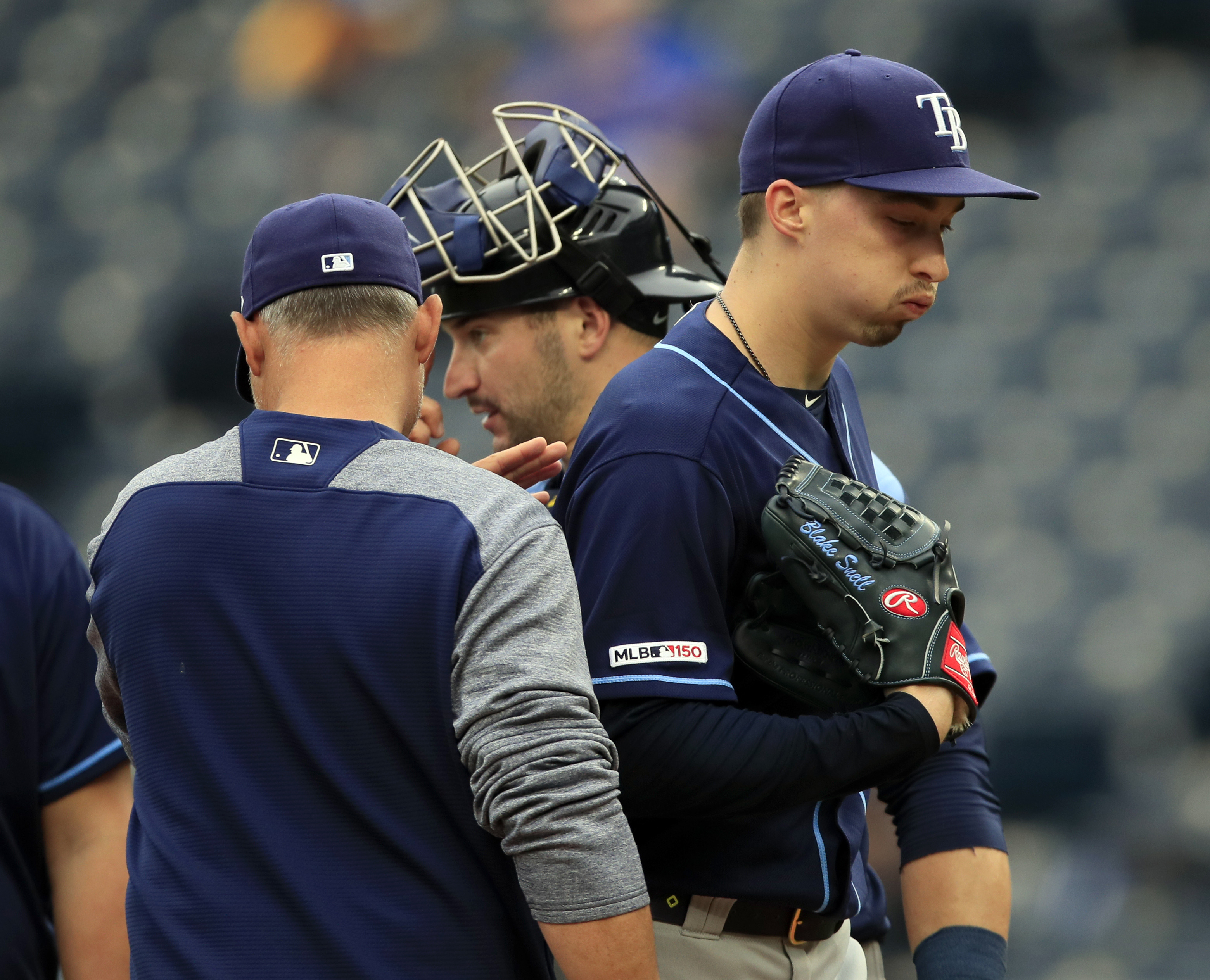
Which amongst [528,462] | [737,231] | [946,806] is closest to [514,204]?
[528,462]

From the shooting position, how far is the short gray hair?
3.69 ft

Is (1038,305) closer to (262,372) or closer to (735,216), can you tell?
(735,216)

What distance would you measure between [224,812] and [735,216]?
318 centimetres

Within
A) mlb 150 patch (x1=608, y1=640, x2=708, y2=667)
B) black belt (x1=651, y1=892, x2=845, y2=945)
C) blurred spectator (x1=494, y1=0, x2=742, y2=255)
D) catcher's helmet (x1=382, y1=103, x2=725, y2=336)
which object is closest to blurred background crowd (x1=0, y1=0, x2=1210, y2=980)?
blurred spectator (x1=494, y1=0, x2=742, y2=255)

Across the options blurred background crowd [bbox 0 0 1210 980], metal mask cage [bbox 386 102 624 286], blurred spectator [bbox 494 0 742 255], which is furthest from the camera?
blurred spectator [bbox 494 0 742 255]

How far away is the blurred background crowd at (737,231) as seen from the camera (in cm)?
360

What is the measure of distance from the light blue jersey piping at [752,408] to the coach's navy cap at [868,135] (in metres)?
0.18

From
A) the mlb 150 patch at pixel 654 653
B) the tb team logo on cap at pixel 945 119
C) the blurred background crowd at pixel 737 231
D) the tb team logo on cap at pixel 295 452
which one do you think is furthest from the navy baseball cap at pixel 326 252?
the blurred background crowd at pixel 737 231

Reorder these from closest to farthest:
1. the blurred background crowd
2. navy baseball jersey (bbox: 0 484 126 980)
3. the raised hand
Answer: navy baseball jersey (bbox: 0 484 126 980), the raised hand, the blurred background crowd

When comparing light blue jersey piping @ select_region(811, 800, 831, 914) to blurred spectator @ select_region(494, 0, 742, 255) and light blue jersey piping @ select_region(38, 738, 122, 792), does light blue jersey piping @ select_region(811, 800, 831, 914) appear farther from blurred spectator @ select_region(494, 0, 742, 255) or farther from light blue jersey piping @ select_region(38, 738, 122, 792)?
blurred spectator @ select_region(494, 0, 742, 255)

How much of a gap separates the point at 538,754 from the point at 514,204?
995 mm

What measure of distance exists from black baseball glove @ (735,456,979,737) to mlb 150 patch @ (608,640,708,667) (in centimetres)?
7

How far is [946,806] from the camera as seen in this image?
1.57 m

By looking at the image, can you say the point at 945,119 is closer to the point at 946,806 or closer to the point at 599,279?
the point at 599,279
